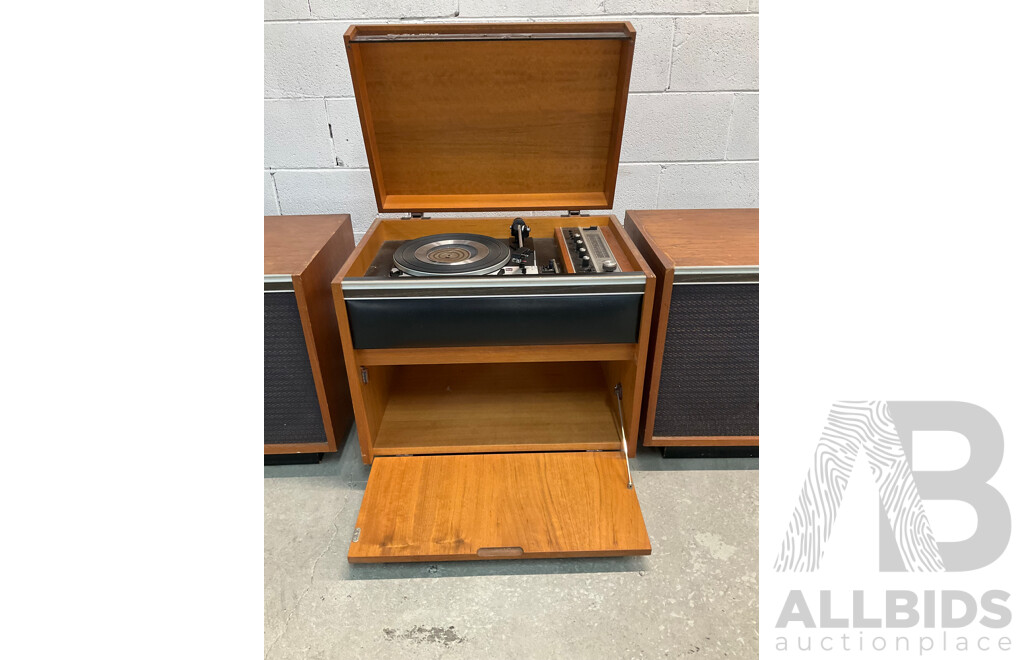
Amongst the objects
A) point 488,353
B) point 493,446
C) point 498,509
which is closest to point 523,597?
point 498,509

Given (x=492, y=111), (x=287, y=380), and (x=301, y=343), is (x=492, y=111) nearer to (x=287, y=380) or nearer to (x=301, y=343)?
(x=301, y=343)

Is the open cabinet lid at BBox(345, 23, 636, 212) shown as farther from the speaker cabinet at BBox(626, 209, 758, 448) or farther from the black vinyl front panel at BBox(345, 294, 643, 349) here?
the black vinyl front panel at BBox(345, 294, 643, 349)

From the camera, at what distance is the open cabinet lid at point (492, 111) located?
1402mm

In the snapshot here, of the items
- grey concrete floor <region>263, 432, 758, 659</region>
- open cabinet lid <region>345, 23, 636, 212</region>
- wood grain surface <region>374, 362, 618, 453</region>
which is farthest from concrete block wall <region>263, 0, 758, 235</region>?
grey concrete floor <region>263, 432, 758, 659</region>

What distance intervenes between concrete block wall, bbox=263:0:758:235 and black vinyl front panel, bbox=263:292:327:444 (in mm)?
640

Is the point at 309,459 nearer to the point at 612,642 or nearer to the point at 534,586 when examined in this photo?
the point at 534,586

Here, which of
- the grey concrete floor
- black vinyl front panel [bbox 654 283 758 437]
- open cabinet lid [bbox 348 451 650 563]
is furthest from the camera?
black vinyl front panel [bbox 654 283 758 437]

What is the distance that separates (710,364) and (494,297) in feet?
2.06

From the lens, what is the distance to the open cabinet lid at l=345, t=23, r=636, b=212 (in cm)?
140

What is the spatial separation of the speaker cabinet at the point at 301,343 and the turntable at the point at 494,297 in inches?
4.6

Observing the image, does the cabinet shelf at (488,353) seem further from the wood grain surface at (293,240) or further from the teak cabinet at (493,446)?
the wood grain surface at (293,240)

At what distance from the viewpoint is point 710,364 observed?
144cm

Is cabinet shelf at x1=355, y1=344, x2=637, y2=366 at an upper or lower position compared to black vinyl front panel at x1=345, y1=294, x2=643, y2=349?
lower

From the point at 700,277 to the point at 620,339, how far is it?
0.25 m
